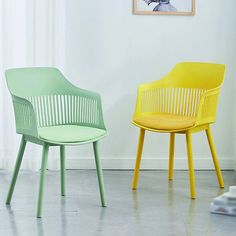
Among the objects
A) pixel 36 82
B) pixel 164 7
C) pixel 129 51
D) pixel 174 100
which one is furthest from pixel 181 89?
pixel 36 82

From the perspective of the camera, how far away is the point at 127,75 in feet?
15.8

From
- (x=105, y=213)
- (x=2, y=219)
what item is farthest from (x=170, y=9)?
(x=2, y=219)

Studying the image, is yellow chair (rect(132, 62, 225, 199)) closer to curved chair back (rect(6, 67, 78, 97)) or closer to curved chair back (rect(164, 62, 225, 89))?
curved chair back (rect(164, 62, 225, 89))

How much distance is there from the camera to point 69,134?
3799 mm

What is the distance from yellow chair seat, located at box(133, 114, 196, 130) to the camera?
4.09m

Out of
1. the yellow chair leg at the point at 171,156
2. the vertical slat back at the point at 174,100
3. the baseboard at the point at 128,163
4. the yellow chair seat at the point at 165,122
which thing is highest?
the vertical slat back at the point at 174,100

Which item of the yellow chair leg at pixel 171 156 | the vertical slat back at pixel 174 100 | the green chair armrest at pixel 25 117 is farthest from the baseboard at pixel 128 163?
the green chair armrest at pixel 25 117

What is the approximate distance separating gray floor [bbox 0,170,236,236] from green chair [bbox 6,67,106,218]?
155mm

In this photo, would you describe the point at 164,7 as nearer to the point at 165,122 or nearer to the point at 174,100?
the point at 174,100

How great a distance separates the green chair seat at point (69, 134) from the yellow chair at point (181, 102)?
426 mm

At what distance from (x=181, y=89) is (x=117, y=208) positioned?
1.17m

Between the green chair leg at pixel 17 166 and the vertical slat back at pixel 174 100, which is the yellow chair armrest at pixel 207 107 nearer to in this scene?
the vertical slat back at pixel 174 100

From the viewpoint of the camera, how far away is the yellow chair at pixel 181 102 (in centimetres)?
417

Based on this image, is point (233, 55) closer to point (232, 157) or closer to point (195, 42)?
point (195, 42)
